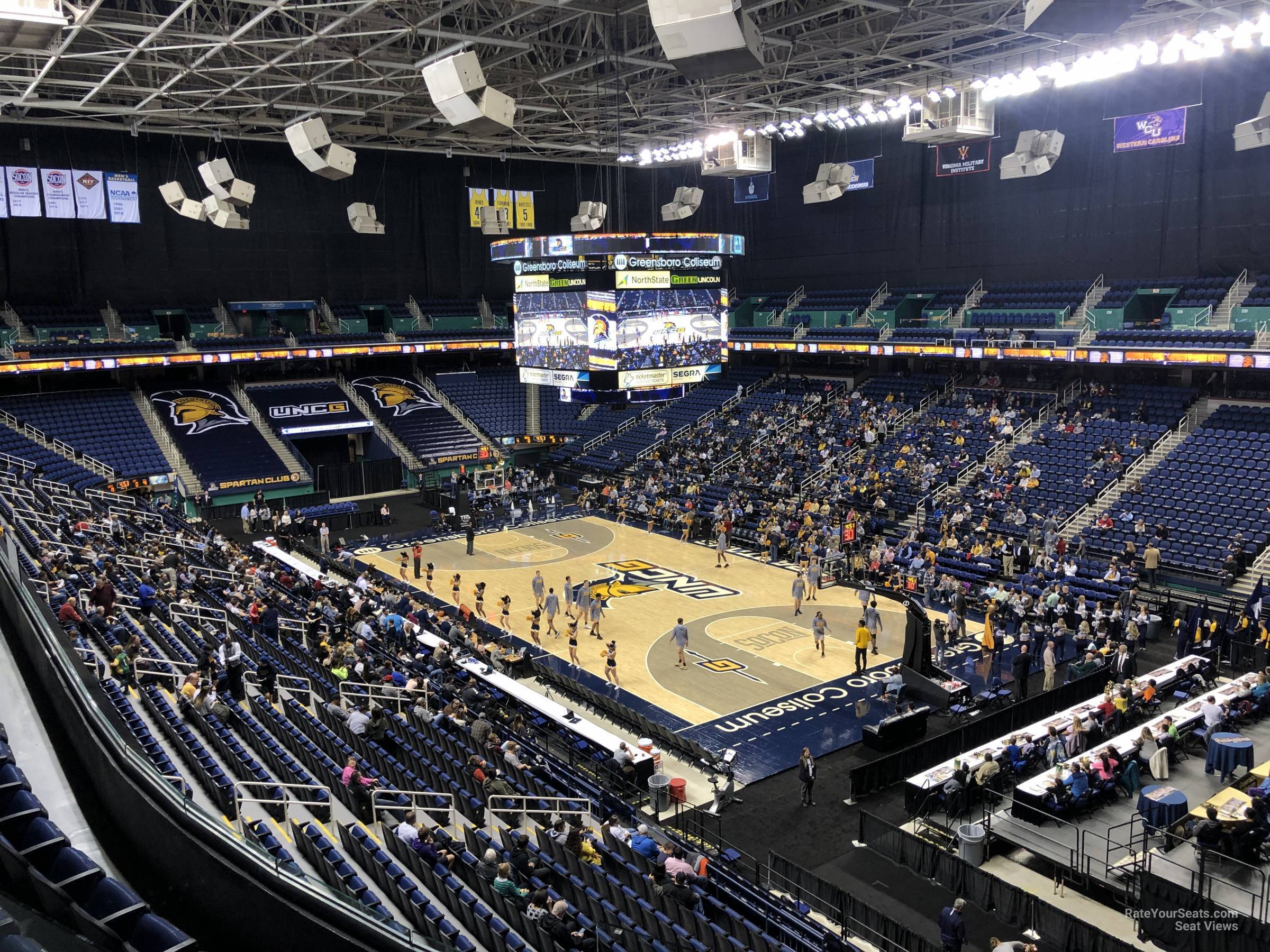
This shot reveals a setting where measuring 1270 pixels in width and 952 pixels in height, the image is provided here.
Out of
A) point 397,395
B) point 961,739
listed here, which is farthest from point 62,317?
point 961,739

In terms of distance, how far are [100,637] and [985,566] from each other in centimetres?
2100

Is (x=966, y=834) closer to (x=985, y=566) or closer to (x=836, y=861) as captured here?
(x=836, y=861)

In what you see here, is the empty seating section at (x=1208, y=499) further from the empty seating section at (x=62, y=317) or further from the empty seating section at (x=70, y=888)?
the empty seating section at (x=62, y=317)

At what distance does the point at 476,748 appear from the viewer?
14.8 metres

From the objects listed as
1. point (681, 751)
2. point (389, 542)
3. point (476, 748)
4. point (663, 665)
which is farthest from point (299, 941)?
A: point (389, 542)

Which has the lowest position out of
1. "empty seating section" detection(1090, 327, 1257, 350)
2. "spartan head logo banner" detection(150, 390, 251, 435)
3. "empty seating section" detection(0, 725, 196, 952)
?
"spartan head logo banner" detection(150, 390, 251, 435)

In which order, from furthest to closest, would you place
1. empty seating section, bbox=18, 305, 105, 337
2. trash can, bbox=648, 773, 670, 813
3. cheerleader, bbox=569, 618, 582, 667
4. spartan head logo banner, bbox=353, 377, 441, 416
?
spartan head logo banner, bbox=353, 377, 441, 416 → empty seating section, bbox=18, 305, 105, 337 → cheerleader, bbox=569, 618, 582, 667 → trash can, bbox=648, 773, 670, 813

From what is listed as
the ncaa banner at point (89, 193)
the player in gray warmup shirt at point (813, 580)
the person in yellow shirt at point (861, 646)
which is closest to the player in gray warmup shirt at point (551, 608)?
the player in gray warmup shirt at point (813, 580)

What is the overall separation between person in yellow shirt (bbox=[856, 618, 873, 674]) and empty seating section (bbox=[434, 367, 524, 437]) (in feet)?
87.0

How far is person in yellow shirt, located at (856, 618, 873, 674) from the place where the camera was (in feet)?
67.7

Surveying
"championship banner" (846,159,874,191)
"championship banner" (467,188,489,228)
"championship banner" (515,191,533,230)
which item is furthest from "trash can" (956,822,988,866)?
"championship banner" (515,191,533,230)

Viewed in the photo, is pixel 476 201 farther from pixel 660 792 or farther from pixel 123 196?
pixel 660 792

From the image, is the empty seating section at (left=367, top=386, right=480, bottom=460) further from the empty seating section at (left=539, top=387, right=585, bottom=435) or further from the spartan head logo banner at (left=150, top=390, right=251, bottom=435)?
the spartan head logo banner at (left=150, top=390, right=251, bottom=435)

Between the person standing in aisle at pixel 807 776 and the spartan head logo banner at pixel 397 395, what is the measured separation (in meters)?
32.4
